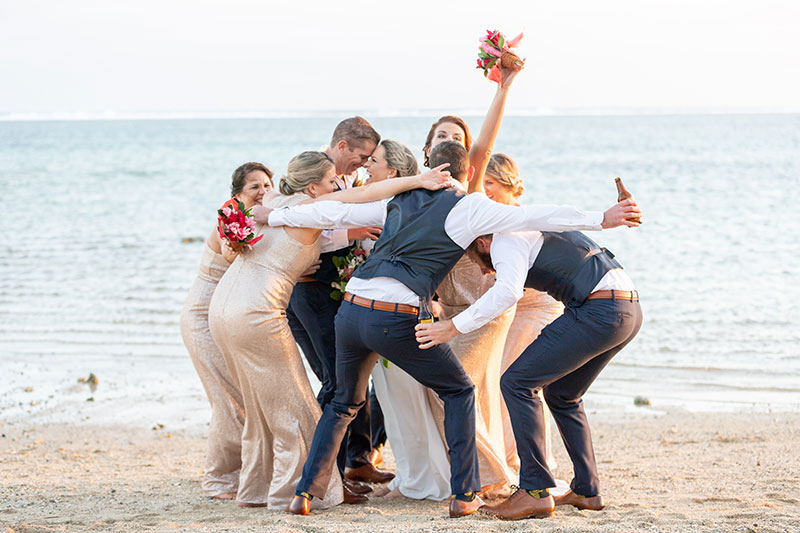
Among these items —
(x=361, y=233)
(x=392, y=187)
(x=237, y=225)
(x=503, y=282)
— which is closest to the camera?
(x=503, y=282)

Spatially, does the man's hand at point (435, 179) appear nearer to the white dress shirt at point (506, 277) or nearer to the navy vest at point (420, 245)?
the navy vest at point (420, 245)

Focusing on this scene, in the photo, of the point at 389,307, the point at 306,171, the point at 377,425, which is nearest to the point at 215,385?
the point at 377,425

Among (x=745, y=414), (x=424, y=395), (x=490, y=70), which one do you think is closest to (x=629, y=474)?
(x=424, y=395)

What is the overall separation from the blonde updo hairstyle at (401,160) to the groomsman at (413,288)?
0.40 meters

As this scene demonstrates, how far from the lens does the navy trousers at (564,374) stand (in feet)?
15.5

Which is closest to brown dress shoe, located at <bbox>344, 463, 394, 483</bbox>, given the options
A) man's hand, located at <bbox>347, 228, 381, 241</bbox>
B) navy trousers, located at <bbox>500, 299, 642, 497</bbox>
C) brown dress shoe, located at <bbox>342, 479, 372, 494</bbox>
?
brown dress shoe, located at <bbox>342, 479, 372, 494</bbox>

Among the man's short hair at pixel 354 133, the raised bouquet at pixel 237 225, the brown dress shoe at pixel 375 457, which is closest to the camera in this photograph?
the raised bouquet at pixel 237 225

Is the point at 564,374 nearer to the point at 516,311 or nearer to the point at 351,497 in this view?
the point at 516,311

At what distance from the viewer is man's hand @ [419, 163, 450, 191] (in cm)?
471

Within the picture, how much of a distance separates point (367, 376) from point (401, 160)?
52.9 inches

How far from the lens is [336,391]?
505cm

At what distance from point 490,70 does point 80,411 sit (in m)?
5.32

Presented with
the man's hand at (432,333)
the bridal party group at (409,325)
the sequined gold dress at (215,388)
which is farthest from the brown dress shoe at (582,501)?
the sequined gold dress at (215,388)

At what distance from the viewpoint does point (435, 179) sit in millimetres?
4727
